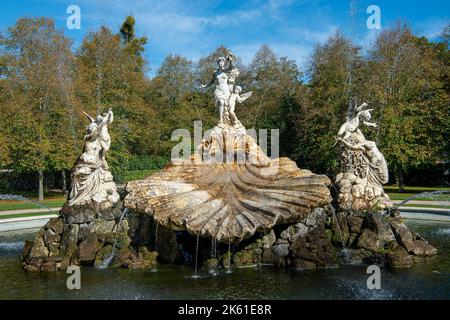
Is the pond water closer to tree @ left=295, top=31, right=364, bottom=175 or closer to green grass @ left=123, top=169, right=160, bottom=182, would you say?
tree @ left=295, top=31, right=364, bottom=175

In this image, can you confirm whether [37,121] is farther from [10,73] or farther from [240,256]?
[240,256]

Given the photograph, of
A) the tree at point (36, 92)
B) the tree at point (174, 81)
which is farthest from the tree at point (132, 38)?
the tree at point (36, 92)

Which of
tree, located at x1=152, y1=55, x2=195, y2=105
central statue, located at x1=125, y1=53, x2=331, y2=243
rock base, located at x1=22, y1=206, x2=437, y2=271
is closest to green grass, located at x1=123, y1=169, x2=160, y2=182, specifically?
tree, located at x1=152, y1=55, x2=195, y2=105

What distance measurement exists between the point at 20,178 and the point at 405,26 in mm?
34328

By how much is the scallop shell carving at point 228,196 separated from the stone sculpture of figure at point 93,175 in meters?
1.21

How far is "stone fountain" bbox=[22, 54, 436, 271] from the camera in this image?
11.5 m

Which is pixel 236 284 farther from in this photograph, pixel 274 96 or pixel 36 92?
pixel 274 96

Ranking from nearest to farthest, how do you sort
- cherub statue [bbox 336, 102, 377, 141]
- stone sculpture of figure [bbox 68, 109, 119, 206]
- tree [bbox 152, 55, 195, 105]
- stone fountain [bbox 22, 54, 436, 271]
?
stone fountain [bbox 22, 54, 436, 271], stone sculpture of figure [bbox 68, 109, 119, 206], cherub statue [bbox 336, 102, 377, 141], tree [bbox 152, 55, 195, 105]

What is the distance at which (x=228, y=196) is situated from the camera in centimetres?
1288

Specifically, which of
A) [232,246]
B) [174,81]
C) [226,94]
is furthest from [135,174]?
[232,246]

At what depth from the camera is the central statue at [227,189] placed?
1122cm

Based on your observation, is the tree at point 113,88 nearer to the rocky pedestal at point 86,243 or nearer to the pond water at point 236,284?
the rocky pedestal at point 86,243

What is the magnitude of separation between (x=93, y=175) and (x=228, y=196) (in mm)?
4102

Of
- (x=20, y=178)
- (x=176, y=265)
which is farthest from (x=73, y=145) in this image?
(x=176, y=265)
